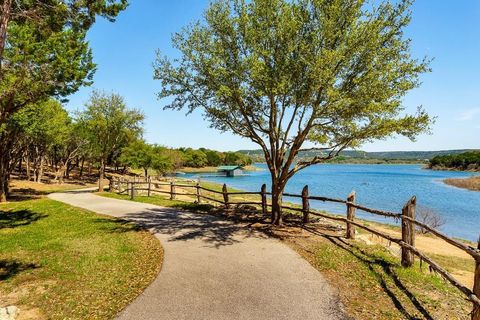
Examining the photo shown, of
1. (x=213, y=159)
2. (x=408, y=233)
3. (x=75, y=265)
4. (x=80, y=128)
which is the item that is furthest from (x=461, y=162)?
(x=75, y=265)

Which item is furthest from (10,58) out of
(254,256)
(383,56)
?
(383,56)

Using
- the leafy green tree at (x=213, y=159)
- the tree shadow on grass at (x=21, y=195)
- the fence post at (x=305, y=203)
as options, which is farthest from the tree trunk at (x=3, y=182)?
the leafy green tree at (x=213, y=159)

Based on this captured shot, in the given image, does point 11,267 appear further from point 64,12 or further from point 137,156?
point 137,156

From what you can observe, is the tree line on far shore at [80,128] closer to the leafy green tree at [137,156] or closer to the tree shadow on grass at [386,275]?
the leafy green tree at [137,156]

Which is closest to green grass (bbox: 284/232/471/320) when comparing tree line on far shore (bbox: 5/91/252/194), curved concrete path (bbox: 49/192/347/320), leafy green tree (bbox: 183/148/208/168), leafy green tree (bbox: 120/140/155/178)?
curved concrete path (bbox: 49/192/347/320)

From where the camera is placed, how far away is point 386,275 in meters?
9.66

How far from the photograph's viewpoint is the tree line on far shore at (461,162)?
122125 millimetres

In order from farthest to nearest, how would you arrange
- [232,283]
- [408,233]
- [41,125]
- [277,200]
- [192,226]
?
[41,125], [192,226], [277,200], [408,233], [232,283]

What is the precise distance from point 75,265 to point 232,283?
576 centimetres

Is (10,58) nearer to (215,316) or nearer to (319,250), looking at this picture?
(215,316)

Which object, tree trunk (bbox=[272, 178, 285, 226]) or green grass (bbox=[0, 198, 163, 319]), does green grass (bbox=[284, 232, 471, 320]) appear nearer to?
tree trunk (bbox=[272, 178, 285, 226])

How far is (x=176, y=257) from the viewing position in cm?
1101

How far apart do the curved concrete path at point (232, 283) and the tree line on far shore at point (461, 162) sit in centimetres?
14160

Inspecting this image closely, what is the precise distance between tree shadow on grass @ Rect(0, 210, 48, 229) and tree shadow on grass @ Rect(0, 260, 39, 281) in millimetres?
7031
